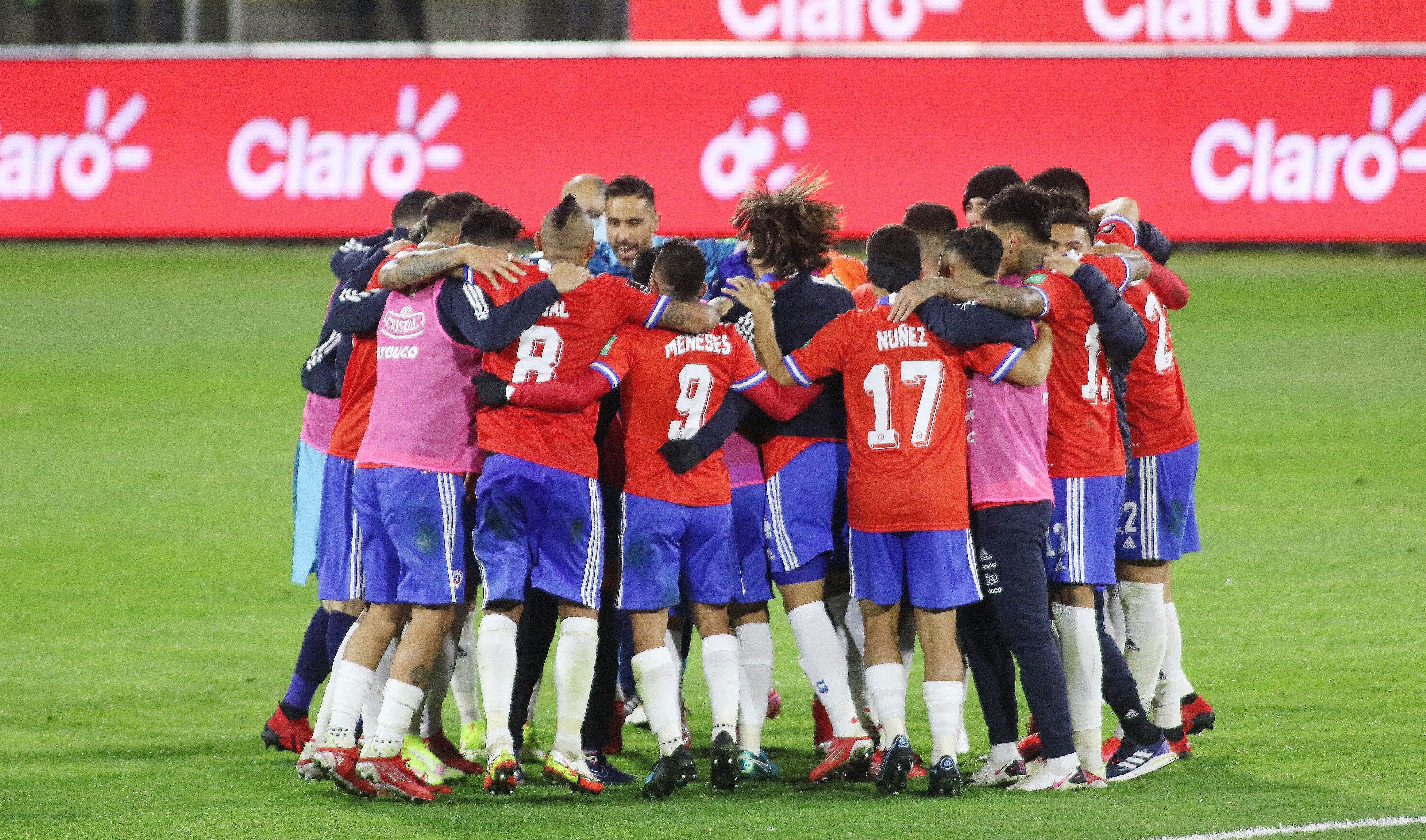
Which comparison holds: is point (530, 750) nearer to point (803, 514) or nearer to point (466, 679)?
point (466, 679)

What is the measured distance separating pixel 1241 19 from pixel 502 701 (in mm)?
17950

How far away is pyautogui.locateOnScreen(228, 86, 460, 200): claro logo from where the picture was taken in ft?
69.3

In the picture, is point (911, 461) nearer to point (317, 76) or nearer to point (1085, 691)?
point (1085, 691)

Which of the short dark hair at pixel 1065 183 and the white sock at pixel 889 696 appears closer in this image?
the white sock at pixel 889 696

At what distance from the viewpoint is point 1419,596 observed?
337 inches

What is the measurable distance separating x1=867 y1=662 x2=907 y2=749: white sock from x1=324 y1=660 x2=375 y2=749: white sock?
1.74m

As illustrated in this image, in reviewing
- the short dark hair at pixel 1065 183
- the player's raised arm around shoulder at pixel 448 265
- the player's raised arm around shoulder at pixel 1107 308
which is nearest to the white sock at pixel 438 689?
the player's raised arm around shoulder at pixel 448 265

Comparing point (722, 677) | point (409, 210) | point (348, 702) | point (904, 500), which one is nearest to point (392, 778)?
point (348, 702)

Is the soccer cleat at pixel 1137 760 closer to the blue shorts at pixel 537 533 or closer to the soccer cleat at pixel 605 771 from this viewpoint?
the soccer cleat at pixel 605 771

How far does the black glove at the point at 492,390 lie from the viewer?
18.6 ft

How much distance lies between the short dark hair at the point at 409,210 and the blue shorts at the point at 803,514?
78.0 inches

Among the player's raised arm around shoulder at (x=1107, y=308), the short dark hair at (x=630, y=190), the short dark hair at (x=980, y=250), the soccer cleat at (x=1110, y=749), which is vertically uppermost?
the short dark hair at (x=630, y=190)

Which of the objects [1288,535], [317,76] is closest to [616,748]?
[1288,535]

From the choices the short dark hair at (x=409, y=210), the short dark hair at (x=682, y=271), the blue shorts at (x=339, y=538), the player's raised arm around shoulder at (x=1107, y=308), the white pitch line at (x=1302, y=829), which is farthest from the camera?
the short dark hair at (x=409, y=210)
